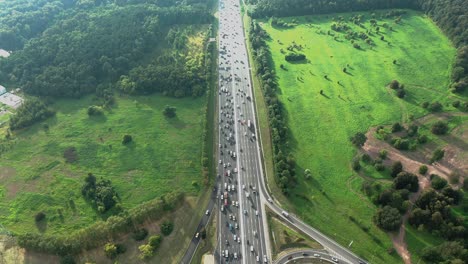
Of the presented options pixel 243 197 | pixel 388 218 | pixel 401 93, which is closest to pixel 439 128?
pixel 401 93

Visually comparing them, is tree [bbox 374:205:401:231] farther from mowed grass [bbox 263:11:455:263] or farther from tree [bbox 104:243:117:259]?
tree [bbox 104:243:117:259]

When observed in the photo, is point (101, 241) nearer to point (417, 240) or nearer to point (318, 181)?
point (318, 181)

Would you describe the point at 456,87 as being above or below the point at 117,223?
above

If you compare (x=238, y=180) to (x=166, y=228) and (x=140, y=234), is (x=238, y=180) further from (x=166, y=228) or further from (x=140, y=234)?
(x=140, y=234)

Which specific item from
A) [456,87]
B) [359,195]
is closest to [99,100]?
[359,195]

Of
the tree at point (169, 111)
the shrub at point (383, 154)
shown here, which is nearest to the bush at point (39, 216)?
the tree at point (169, 111)

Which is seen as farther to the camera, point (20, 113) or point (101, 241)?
point (20, 113)

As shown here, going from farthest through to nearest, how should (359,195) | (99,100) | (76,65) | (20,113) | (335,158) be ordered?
(76,65), (99,100), (20,113), (335,158), (359,195)
